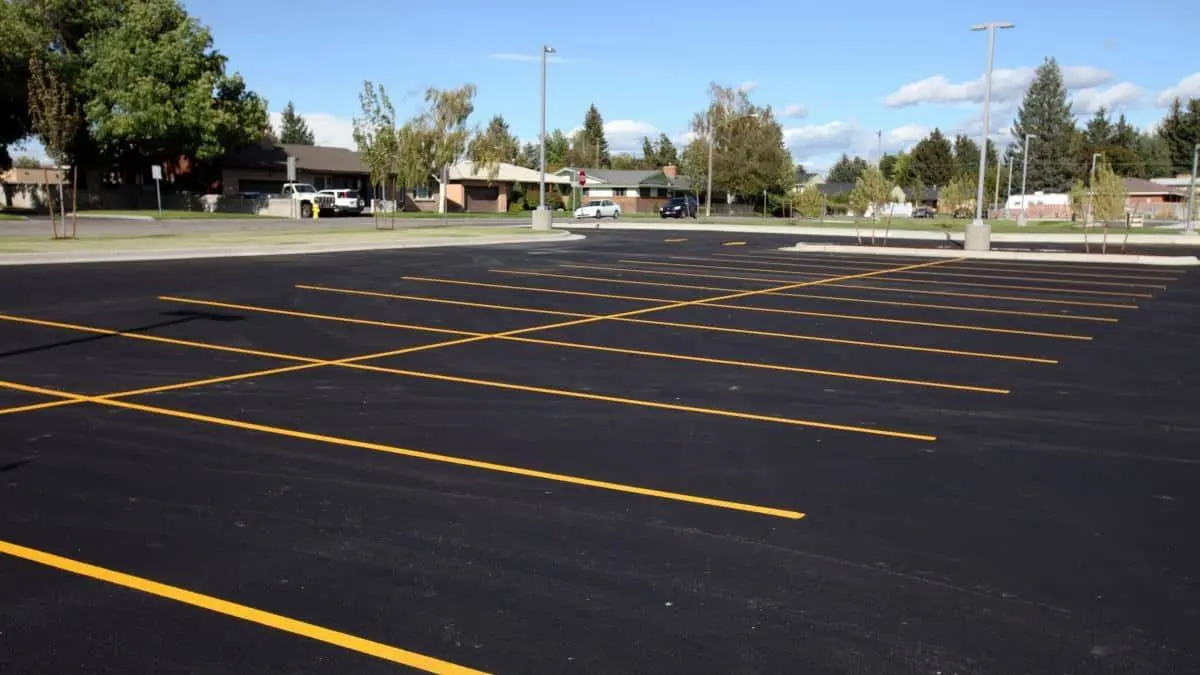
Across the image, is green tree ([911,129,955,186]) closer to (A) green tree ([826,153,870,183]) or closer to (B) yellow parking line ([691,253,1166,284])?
(A) green tree ([826,153,870,183])

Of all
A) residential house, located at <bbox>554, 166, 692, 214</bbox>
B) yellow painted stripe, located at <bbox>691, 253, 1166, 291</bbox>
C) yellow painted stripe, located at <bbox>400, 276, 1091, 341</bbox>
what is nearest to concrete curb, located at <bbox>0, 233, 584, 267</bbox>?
yellow painted stripe, located at <bbox>691, 253, 1166, 291</bbox>

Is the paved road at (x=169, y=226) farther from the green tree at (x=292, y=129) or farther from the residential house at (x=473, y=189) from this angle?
the green tree at (x=292, y=129)

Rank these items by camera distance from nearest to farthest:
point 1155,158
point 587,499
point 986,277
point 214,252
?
point 587,499, point 986,277, point 214,252, point 1155,158

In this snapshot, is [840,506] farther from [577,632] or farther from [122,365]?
[122,365]

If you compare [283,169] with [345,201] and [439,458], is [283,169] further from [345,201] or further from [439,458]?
[439,458]

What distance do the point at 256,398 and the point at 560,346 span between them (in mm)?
4299

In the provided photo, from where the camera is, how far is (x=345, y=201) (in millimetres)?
58281

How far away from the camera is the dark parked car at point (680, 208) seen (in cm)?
7206

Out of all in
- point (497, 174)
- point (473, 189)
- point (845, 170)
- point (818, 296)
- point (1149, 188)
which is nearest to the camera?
point (818, 296)

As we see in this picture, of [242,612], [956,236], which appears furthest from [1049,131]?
[242,612]

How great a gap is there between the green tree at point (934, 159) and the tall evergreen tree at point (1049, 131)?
35.4 ft

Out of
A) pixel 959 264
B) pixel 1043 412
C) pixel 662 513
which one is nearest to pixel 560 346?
pixel 1043 412

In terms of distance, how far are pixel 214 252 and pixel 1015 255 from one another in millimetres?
23208

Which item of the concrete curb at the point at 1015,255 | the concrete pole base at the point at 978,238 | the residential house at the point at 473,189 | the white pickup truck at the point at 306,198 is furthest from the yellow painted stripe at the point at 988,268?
the residential house at the point at 473,189
